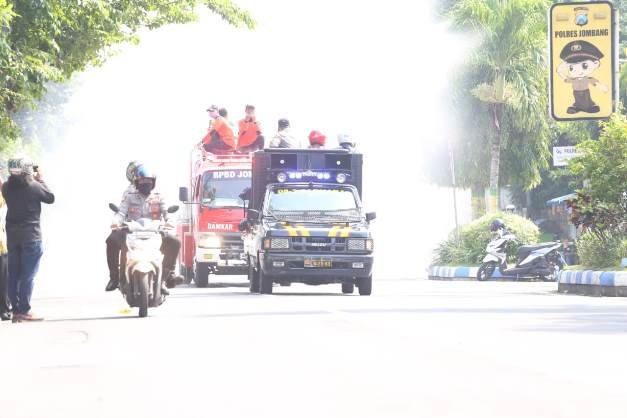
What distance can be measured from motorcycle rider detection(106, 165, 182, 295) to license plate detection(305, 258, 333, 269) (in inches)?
291

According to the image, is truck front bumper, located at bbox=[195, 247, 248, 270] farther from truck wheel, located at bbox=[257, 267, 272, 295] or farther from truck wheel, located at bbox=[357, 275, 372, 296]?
truck wheel, located at bbox=[357, 275, 372, 296]

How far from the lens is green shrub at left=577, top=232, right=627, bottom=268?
95.0ft

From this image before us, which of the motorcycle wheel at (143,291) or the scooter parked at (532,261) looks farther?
the scooter parked at (532,261)

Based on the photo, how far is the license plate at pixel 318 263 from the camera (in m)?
26.9

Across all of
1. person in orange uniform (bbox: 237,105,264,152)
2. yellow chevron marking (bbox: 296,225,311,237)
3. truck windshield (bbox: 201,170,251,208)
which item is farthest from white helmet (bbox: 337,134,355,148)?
person in orange uniform (bbox: 237,105,264,152)

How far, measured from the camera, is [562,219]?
80.6m

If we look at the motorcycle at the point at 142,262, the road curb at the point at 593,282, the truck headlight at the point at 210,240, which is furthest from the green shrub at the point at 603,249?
the motorcycle at the point at 142,262

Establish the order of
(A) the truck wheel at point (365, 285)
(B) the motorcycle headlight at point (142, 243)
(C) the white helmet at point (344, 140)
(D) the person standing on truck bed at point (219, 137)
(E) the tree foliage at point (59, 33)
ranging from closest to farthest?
(B) the motorcycle headlight at point (142, 243), (E) the tree foliage at point (59, 33), (A) the truck wheel at point (365, 285), (C) the white helmet at point (344, 140), (D) the person standing on truck bed at point (219, 137)

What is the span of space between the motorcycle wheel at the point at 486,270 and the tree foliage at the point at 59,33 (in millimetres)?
10204

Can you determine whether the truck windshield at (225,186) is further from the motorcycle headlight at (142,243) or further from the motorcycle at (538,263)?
the motorcycle headlight at (142,243)

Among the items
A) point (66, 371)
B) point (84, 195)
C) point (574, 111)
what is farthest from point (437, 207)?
point (66, 371)

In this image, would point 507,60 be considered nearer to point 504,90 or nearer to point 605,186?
point 504,90

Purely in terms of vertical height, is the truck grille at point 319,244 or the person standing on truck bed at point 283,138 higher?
the person standing on truck bed at point 283,138

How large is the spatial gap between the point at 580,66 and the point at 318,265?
948cm
